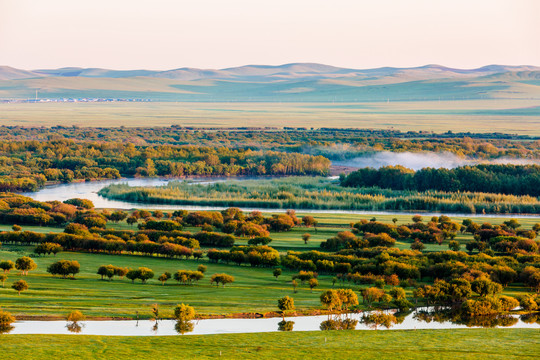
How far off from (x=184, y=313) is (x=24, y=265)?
46.4 ft

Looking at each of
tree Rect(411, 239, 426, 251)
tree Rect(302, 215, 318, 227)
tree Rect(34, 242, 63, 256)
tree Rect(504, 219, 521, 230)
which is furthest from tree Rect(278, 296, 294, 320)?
tree Rect(504, 219, 521, 230)

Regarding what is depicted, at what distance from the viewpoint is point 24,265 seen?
4928 centimetres

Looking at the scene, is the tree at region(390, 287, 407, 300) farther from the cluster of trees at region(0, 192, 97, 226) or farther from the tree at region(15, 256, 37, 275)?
the cluster of trees at region(0, 192, 97, 226)

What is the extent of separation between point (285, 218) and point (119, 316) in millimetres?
38464

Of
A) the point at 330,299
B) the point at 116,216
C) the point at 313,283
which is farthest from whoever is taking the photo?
the point at 116,216

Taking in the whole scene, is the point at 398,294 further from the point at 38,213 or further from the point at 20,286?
the point at 38,213

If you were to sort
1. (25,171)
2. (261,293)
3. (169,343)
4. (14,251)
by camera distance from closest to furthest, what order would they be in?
(169,343)
(261,293)
(14,251)
(25,171)

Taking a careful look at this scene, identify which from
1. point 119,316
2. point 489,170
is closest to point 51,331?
point 119,316

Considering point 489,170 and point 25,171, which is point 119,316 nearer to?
point 489,170

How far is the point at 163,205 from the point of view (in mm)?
97312

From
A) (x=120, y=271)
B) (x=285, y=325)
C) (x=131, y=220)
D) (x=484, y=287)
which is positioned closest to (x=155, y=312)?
(x=285, y=325)

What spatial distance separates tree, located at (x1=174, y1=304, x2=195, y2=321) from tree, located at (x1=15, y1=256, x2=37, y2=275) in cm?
1350

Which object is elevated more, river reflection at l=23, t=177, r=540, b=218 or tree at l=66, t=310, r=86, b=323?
tree at l=66, t=310, r=86, b=323

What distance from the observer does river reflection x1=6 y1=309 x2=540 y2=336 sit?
38.2 meters
